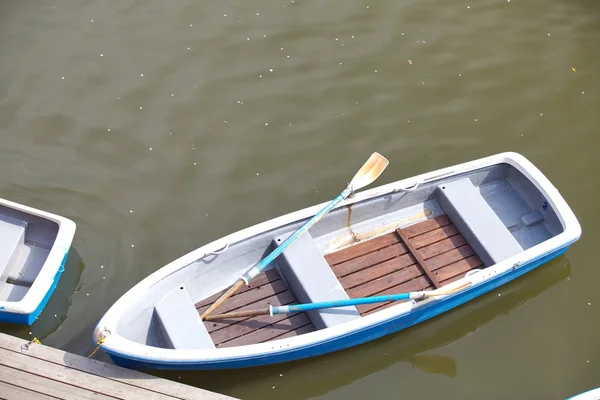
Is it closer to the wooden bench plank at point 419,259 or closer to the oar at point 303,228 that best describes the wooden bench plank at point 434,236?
the wooden bench plank at point 419,259

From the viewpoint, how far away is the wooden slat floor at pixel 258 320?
6.89 m

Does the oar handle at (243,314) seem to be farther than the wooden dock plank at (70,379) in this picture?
Yes

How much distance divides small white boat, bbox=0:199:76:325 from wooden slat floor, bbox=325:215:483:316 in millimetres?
2956

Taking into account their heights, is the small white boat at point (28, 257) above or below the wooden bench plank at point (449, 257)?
above

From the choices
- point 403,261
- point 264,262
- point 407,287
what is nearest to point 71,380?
point 264,262

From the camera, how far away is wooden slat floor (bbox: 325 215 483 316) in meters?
7.38

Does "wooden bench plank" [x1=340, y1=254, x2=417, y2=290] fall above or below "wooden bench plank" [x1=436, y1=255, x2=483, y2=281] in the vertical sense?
above

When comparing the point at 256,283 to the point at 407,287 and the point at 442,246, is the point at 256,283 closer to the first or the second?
the point at 407,287

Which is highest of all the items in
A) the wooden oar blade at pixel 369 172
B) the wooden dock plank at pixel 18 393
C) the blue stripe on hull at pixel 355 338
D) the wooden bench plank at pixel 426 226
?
the wooden oar blade at pixel 369 172

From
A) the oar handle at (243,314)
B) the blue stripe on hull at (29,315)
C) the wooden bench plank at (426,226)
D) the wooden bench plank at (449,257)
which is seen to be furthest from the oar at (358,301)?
the blue stripe on hull at (29,315)

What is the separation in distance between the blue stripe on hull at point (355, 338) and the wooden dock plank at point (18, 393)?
749 mm

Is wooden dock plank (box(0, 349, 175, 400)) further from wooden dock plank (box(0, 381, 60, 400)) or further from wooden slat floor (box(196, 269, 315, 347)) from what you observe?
wooden slat floor (box(196, 269, 315, 347))

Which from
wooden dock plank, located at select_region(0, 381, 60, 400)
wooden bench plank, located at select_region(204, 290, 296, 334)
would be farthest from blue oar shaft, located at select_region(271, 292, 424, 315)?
wooden dock plank, located at select_region(0, 381, 60, 400)

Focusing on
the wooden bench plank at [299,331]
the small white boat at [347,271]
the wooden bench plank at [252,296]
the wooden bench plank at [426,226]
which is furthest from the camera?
the wooden bench plank at [426,226]
